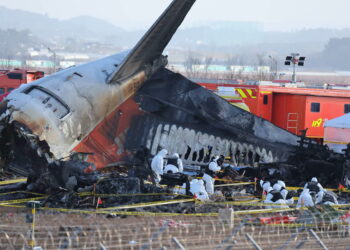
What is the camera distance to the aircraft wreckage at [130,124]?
54.0 feet

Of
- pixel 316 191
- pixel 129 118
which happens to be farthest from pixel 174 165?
pixel 316 191

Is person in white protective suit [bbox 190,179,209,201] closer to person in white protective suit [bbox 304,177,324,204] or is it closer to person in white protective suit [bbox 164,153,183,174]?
person in white protective suit [bbox 164,153,183,174]

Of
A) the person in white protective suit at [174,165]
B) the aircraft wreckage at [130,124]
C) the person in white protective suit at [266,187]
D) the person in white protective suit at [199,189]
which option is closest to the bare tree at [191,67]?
the aircraft wreckage at [130,124]

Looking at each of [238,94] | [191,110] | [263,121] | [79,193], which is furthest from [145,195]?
[238,94]

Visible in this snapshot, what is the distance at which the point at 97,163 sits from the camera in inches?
705

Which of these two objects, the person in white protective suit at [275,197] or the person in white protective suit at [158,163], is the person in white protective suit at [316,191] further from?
the person in white protective suit at [158,163]

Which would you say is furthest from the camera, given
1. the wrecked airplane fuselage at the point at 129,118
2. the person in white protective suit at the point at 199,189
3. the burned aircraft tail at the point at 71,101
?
the wrecked airplane fuselage at the point at 129,118

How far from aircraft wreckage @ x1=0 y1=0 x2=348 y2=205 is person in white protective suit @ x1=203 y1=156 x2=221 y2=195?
1212 millimetres

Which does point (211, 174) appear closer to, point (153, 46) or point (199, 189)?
point (199, 189)

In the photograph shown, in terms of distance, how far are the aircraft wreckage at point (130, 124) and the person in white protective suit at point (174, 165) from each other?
862 mm

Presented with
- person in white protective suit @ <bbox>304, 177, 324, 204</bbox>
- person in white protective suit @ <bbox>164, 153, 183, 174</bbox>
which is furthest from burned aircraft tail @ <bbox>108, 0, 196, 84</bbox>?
person in white protective suit @ <bbox>304, 177, 324, 204</bbox>

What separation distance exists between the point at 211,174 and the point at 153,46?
144 inches

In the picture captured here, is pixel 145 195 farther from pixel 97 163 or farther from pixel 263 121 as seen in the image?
pixel 263 121

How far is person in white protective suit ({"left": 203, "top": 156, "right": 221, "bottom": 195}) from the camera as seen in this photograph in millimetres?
16825
